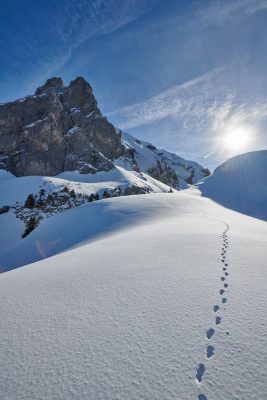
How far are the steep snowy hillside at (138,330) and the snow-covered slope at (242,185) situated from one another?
32506 mm

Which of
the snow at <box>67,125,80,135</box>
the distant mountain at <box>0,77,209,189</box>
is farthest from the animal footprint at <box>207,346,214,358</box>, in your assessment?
the snow at <box>67,125,80,135</box>

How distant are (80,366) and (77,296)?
1.99 metres

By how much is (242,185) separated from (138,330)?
53.9 meters

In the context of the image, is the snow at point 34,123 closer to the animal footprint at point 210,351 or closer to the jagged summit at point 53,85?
the jagged summit at point 53,85

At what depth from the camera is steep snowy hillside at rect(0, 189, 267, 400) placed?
8.07ft

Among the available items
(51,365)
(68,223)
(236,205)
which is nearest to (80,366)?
(51,365)

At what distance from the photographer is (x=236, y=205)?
39906 millimetres

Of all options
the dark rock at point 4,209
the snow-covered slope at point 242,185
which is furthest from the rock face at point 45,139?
the snow-covered slope at point 242,185

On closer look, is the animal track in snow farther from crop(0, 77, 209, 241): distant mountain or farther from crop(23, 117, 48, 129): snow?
crop(23, 117, 48, 129): snow

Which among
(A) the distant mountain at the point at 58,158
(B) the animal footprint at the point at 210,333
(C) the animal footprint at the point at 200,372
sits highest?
(A) the distant mountain at the point at 58,158

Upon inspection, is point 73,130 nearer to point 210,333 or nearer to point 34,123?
point 34,123

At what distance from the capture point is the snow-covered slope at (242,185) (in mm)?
39719

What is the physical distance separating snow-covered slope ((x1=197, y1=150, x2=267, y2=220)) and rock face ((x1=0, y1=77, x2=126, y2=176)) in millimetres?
37506

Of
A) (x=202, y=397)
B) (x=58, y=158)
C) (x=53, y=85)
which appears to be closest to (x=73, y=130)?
(x=58, y=158)
